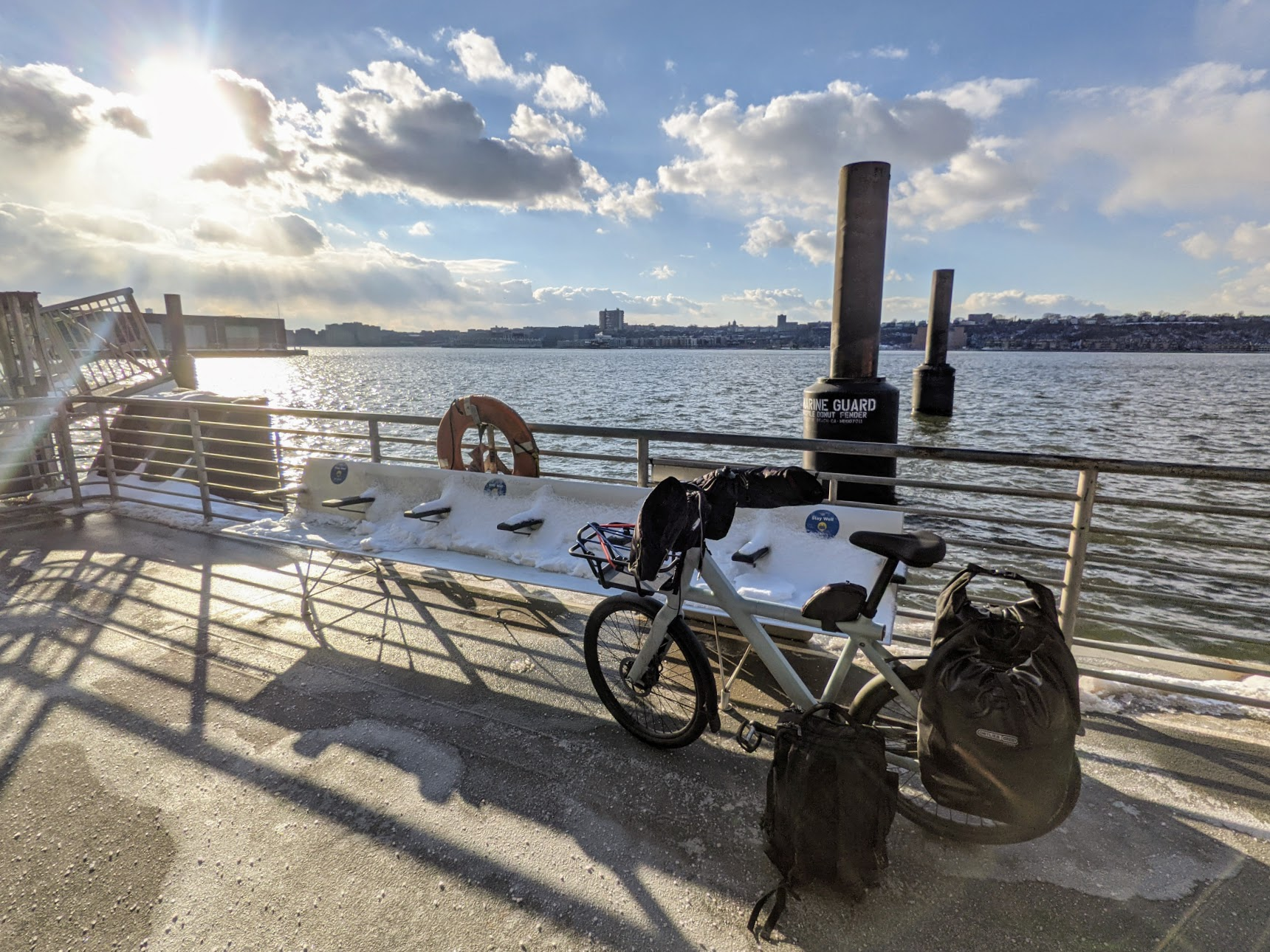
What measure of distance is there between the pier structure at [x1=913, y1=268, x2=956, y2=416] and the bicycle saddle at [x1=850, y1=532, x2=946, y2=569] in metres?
30.0

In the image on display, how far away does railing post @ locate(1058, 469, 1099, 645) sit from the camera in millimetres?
3311

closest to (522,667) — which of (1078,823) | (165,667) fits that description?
(165,667)

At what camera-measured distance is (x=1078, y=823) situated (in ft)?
8.05

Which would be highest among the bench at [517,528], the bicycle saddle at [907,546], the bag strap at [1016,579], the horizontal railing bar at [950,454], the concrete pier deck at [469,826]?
the horizontal railing bar at [950,454]

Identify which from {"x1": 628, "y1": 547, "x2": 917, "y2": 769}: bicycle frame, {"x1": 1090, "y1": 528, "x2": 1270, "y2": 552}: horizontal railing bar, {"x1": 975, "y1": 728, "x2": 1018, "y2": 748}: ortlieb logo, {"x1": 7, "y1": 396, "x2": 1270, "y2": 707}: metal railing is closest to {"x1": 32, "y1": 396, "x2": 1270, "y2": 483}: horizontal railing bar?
{"x1": 7, "y1": 396, "x2": 1270, "y2": 707}: metal railing

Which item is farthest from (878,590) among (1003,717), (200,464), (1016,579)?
(200,464)

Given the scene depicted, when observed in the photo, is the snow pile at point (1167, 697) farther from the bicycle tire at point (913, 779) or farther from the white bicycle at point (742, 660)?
the white bicycle at point (742, 660)

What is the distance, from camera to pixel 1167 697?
128 inches

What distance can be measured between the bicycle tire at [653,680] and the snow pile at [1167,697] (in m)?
1.99

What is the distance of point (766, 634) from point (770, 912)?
0.96 m

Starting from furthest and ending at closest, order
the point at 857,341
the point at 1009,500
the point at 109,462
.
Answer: the point at 1009,500, the point at 857,341, the point at 109,462

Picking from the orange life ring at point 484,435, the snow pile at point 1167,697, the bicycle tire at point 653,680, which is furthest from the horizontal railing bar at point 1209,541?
the orange life ring at point 484,435

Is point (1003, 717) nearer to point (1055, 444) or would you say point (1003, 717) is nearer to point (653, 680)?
point (653, 680)

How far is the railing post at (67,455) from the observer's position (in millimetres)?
7188
